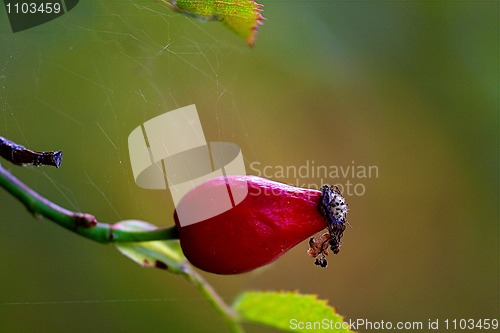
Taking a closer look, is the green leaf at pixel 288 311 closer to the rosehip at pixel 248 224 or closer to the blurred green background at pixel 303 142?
the rosehip at pixel 248 224

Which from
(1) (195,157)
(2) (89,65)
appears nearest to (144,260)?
(1) (195,157)

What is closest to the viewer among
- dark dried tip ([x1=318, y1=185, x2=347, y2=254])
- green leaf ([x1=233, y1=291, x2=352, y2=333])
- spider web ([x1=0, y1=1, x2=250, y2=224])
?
dark dried tip ([x1=318, y1=185, x2=347, y2=254])

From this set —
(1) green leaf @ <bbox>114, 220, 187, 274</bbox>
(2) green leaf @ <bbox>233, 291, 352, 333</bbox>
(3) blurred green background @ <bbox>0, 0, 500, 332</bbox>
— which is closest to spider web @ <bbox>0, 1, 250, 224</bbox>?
(3) blurred green background @ <bbox>0, 0, 500, 332</bbox>

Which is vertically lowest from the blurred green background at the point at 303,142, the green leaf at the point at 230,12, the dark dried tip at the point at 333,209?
the blurred green background at the point at 303,142

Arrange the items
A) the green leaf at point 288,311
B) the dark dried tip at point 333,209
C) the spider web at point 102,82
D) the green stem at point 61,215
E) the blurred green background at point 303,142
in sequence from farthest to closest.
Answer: the blurred green background at point 303,142
the spider web at point 102,82
the green leaf at point 288,311
the dark dried tip at point 333,209
the green stem at point 61,215

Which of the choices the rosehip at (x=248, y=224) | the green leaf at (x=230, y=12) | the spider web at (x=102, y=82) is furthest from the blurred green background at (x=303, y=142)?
the rosehip at (x=248, y=224)

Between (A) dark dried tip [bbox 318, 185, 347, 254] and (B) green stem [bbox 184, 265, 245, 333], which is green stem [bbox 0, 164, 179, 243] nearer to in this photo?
(B) green stem [bbox 184, 265, 245, 333]
